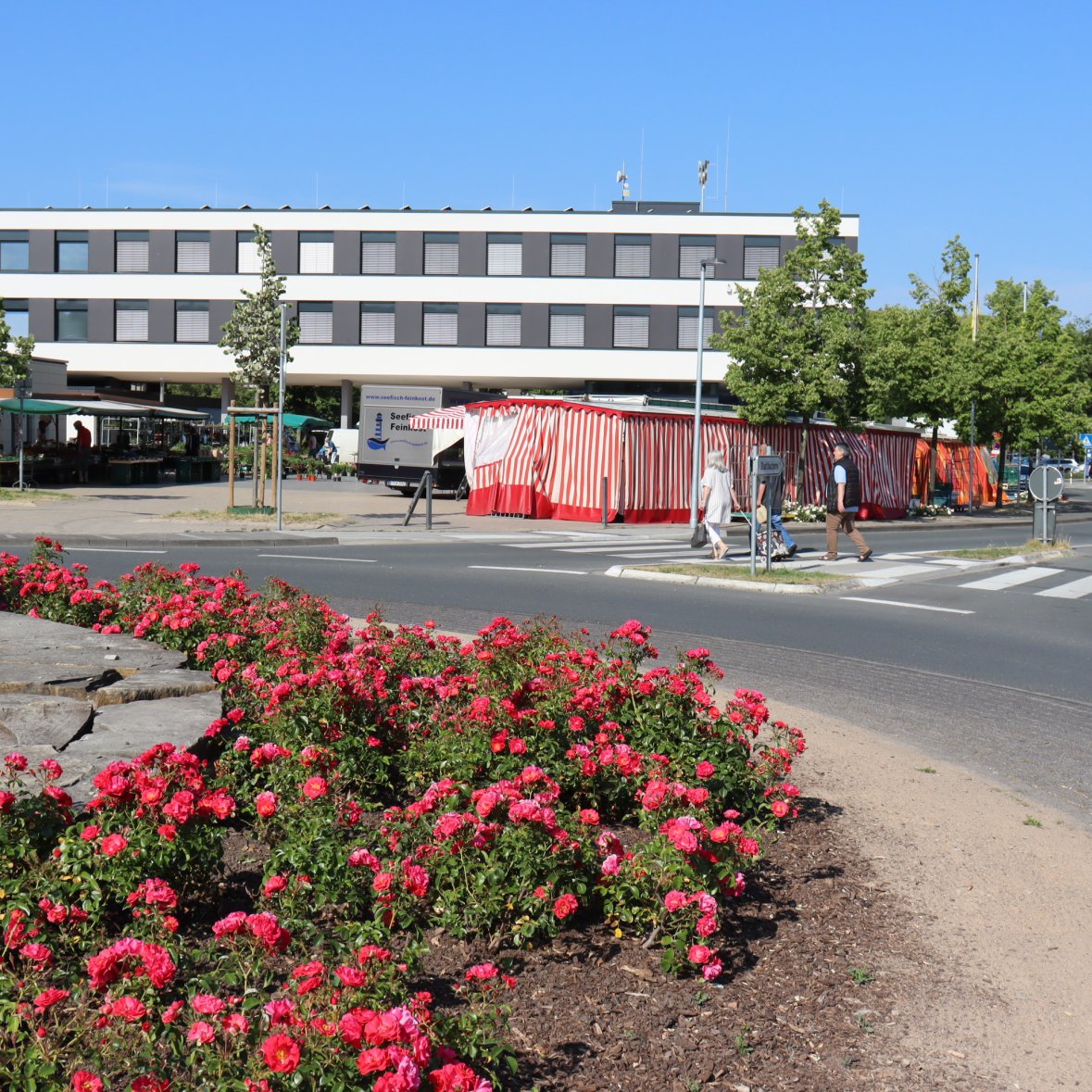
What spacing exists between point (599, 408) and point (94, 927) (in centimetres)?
2783

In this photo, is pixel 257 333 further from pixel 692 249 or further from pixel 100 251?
pixel 100 251

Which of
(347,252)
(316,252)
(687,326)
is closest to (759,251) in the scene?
(687,326)

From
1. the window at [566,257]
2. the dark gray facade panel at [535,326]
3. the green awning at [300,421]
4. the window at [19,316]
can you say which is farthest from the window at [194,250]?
the window at [566,257]

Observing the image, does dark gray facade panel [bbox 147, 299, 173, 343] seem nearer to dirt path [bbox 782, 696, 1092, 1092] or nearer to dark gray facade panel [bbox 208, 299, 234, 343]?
dark gray facade panel [bbox 208, 299, 234, 343]

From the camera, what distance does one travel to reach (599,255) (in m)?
58.5

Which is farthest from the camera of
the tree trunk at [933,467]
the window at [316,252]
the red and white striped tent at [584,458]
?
the window at [316,252]

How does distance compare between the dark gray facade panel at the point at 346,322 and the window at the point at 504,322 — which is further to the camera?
the dark gray facade panel at the point at 346,322

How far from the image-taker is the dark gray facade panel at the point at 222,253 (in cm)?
5906

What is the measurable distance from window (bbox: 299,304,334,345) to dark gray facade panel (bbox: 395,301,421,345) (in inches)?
119

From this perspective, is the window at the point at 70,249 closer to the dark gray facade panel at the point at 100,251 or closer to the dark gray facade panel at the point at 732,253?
the dark gray facade panel at the point at 100,251

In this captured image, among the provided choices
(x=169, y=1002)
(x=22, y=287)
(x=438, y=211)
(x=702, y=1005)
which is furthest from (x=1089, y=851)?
(x=22, y=287)

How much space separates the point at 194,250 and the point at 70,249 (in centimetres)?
575

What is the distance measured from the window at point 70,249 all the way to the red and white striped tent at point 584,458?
32.5 meters

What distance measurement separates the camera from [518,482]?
32.4 m
